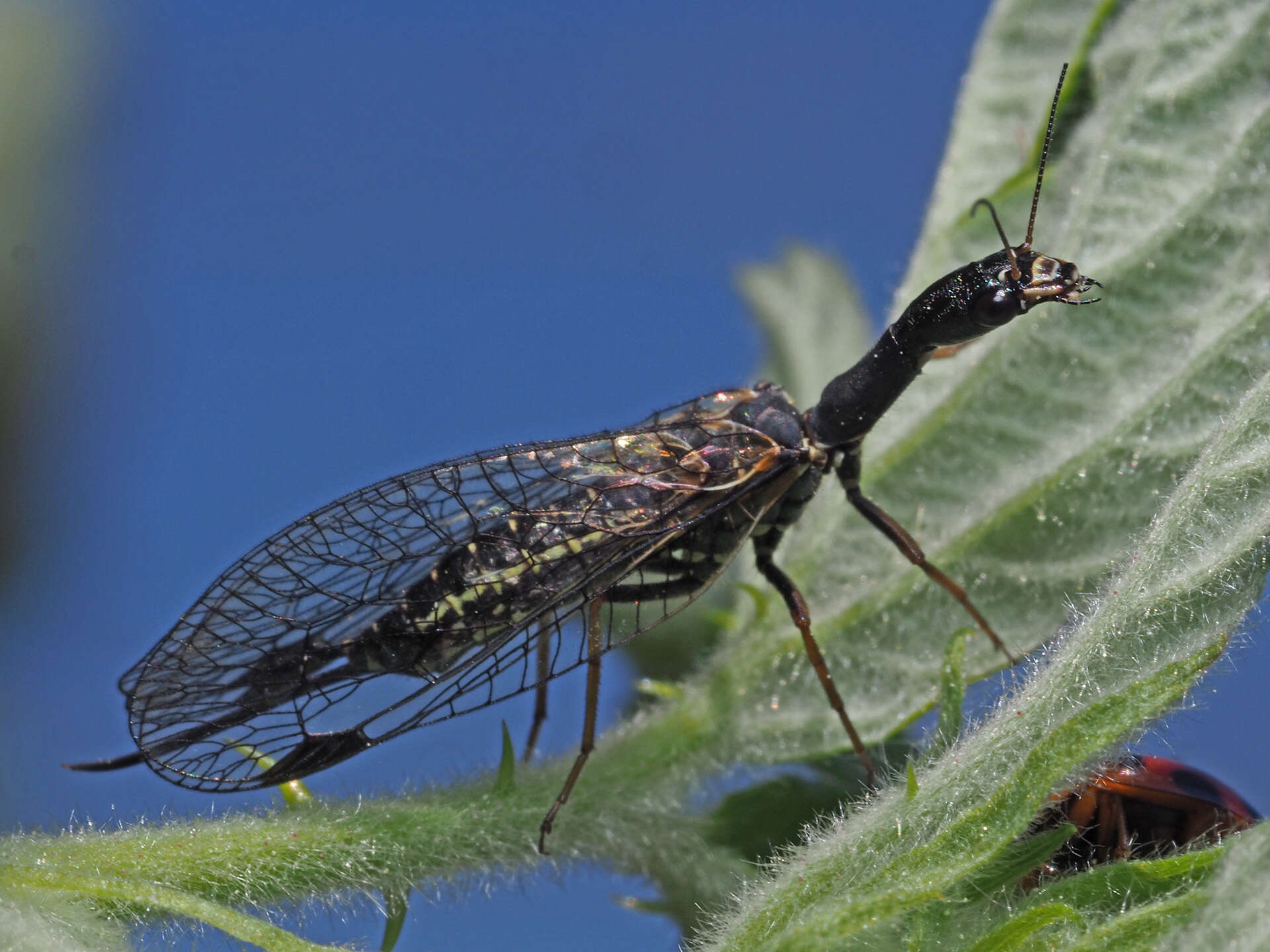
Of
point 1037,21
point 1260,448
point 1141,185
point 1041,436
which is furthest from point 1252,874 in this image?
point 1037,21

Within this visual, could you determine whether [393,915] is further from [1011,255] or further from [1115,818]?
[1011,255]

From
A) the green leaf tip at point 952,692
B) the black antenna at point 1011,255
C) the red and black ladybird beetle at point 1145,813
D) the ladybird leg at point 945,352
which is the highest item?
the black antenna at point 1011,255

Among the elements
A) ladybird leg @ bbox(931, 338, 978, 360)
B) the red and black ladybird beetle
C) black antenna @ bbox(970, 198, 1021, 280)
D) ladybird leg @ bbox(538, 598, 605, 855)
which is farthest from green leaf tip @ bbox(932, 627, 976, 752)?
ladybird leg @ bbox(931, 338, 978, 360)

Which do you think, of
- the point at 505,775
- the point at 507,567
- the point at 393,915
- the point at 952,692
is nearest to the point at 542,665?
the point at 507,567

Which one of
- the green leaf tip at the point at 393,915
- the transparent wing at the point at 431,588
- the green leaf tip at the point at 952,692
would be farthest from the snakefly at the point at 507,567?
the green leaf tip at the point at 952,692

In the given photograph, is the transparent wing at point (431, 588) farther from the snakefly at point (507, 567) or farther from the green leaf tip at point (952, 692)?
the green leaf tip at point (952, 692)

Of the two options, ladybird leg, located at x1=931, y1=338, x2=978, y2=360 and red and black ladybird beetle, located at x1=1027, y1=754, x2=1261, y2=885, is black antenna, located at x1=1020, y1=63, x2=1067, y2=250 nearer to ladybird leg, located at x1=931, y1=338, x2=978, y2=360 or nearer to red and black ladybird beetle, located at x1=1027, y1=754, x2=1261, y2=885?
ladybird leg, located at x1=931, y1=338, x2=978, y2=360

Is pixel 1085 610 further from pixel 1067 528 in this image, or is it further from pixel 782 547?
pixel 782 547
